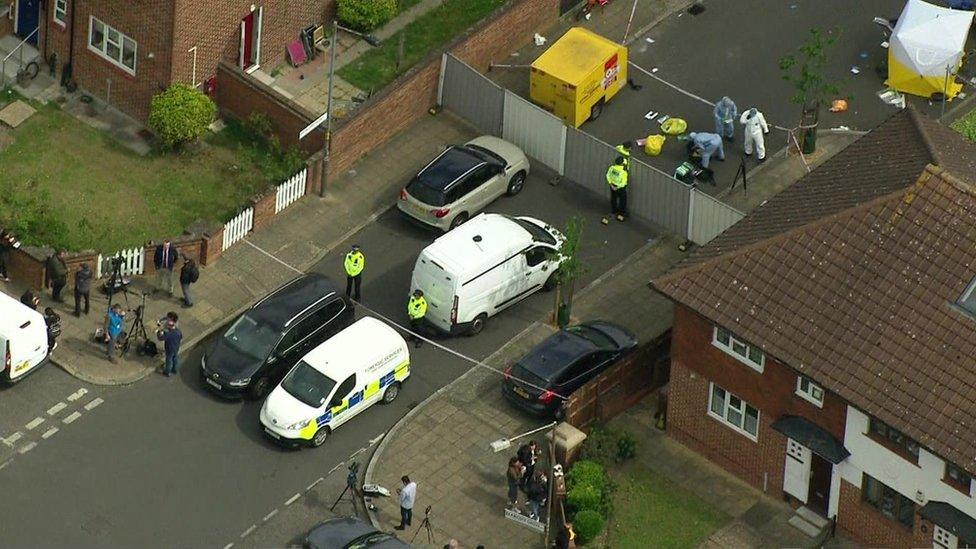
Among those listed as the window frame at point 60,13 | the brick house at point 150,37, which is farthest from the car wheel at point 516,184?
the window frame at point 60,13

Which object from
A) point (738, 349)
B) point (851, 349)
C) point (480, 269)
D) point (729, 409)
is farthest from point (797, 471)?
point (480, 269)

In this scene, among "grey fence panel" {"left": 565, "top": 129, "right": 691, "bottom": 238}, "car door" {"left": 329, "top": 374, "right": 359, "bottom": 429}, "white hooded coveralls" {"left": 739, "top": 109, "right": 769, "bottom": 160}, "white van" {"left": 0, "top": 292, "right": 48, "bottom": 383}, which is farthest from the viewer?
"white hooded coveralls" {"left": 739, "top": 109, "right": 769, "bottom": 160}

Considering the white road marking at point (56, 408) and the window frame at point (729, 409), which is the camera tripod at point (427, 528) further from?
the white road marking at point (56, 408)

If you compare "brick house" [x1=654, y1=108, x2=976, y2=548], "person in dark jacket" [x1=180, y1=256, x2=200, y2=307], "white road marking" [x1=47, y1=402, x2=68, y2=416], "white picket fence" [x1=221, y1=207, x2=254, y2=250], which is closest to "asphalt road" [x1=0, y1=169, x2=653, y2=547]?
"white road marking" [x1=47, y1=402, x2=68, y2=416]

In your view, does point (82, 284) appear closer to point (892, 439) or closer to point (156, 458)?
point (156, 458)

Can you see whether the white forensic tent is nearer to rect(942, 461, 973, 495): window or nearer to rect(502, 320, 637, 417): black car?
rect(502, 320, 637, 417): black car
